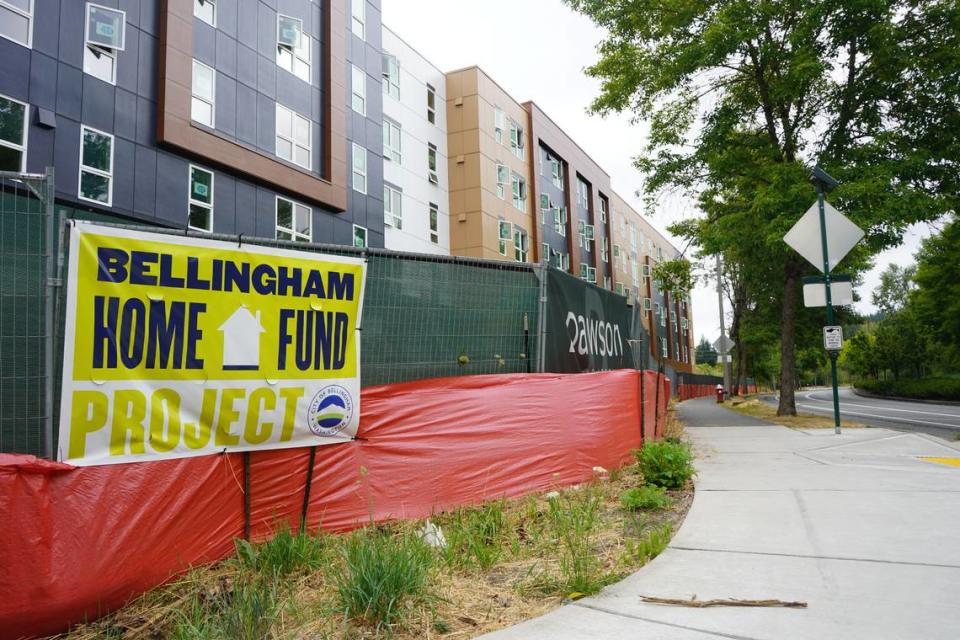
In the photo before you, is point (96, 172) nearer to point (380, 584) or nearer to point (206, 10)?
point (206, 10)

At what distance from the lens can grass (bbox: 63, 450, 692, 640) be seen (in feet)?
9.38

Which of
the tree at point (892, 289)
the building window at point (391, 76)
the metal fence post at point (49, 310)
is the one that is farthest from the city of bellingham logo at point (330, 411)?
the tree at point (892, 289)

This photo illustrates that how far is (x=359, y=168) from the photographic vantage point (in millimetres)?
22484

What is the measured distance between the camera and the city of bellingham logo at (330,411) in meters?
4.30

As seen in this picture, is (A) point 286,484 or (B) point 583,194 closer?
(A) point 286,484

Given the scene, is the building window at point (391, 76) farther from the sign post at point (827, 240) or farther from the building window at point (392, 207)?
the sign post at point (827, 240)

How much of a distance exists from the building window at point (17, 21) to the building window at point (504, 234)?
64.8 ft

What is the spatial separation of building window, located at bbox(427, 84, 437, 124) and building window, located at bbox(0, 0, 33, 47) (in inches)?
677

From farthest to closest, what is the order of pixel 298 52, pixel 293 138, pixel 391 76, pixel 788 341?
1. pixel 391 76
2. pixel 298 52
3. pixel 293 138
4. pixel 788 341

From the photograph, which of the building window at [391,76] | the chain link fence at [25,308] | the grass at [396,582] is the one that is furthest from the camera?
the building window at [391,76]

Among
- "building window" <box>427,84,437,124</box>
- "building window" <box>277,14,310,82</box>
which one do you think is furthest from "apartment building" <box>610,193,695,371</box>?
"building window" <box>277,14,310,82</box>

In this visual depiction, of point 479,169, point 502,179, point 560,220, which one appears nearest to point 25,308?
point 479,169

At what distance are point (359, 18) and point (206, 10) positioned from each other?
7835mm

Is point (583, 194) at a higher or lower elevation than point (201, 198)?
higher
